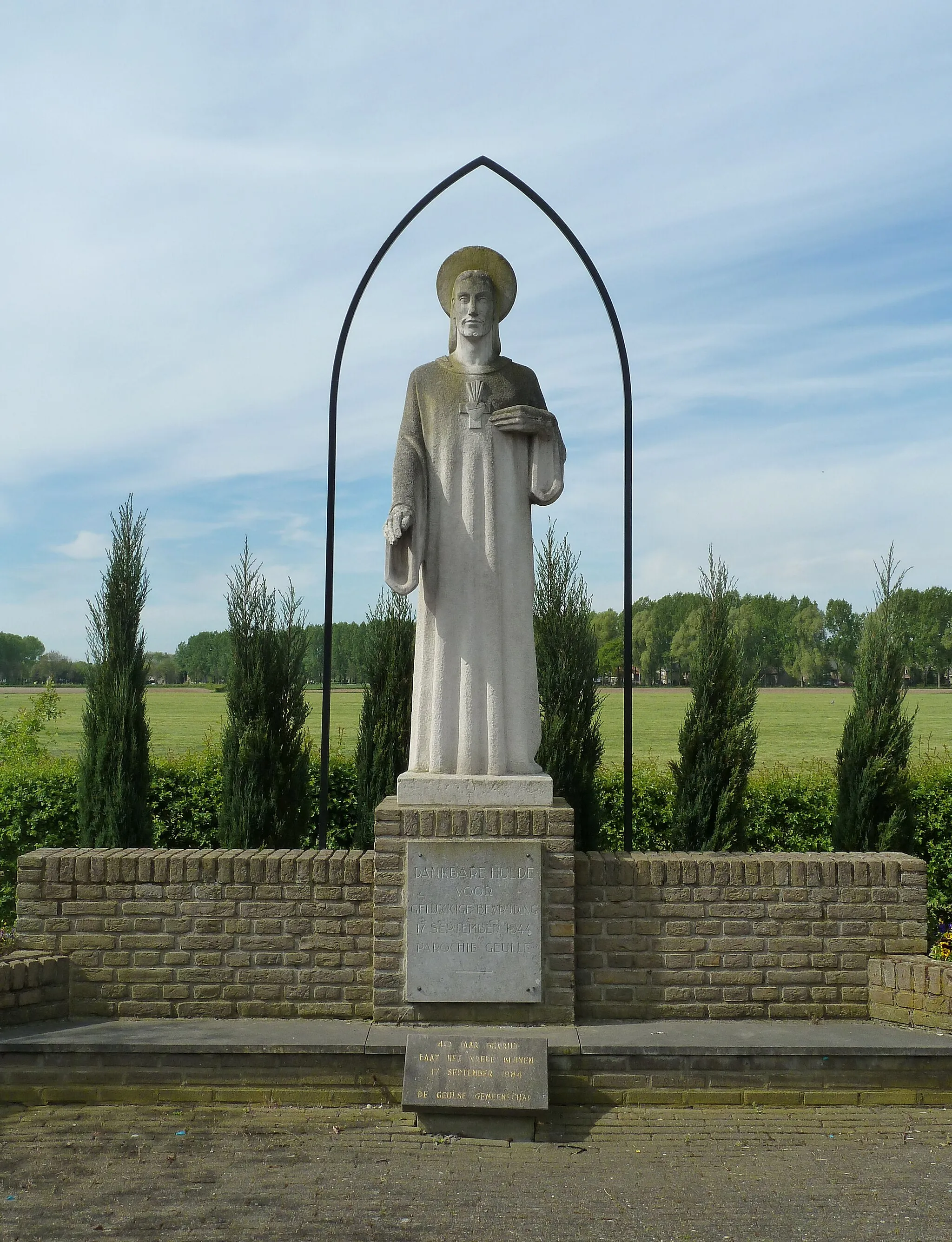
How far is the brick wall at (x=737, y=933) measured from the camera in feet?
19.9

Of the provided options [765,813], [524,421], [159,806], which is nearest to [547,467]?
[524,421]

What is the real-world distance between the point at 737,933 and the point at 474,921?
1527 millimetres

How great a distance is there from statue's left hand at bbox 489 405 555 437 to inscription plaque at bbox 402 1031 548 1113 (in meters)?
3.32

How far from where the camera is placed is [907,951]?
6180 millimetres

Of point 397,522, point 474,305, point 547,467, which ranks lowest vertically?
point 397,522

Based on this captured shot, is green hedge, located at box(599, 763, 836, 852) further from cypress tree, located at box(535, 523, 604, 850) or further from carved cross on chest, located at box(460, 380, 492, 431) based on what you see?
carved cross on chest, located at box(460, 380, 492, 431)

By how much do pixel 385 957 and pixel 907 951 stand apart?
9.80 ft

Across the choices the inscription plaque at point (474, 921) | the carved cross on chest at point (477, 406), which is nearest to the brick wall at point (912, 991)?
the inscription plaque at point (474, 921)

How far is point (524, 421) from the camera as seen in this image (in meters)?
6.20

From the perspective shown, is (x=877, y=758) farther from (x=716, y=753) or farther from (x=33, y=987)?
Result: (x=33, y=987)

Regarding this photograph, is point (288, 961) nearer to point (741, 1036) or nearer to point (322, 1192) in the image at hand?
point (322, 1192)

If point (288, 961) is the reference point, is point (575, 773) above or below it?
above

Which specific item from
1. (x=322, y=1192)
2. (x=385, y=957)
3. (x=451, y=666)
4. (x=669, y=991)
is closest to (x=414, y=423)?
(x=451, y=666)

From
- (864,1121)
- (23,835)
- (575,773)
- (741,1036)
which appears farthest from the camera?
(23,835)
